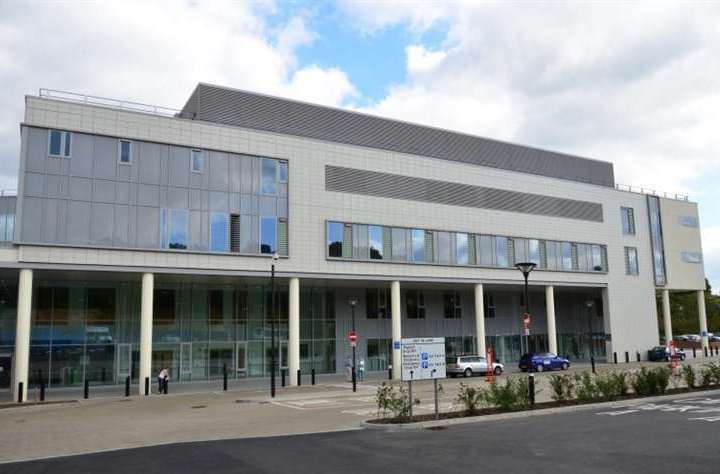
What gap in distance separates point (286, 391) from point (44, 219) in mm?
14450

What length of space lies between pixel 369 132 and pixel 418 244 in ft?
27.2

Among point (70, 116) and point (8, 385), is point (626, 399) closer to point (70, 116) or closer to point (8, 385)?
point (70, 116)

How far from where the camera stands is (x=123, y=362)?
1475 inches

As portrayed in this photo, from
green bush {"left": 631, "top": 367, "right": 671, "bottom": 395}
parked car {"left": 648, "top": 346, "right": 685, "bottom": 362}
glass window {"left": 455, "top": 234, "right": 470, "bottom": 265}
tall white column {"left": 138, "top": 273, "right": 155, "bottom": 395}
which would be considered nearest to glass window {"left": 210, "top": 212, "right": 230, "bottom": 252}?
tall white column {"left": 138, "top": 273, "right": 155, "bottom": 395}

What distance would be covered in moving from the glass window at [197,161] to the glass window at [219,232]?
2.59 m

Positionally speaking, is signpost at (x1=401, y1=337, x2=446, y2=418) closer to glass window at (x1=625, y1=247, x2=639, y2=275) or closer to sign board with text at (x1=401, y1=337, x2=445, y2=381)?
sign board with text at (x1=401, y1=337, x2=445, y2=381)

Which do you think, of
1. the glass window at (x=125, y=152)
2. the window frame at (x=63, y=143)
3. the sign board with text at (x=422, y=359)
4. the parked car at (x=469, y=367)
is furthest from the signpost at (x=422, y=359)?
the parked car at (x=469, y=367)

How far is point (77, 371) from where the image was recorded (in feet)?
119

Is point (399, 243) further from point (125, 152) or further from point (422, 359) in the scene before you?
point (422, 359)

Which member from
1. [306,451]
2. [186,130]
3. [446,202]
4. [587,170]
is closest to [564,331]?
[587,170]

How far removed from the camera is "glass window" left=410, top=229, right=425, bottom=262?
43.2 metres

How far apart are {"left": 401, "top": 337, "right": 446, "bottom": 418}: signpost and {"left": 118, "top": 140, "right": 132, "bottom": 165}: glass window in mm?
20155

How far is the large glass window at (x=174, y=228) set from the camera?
3391 cm

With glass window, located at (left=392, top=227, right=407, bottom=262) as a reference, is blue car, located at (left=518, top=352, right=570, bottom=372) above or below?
below
